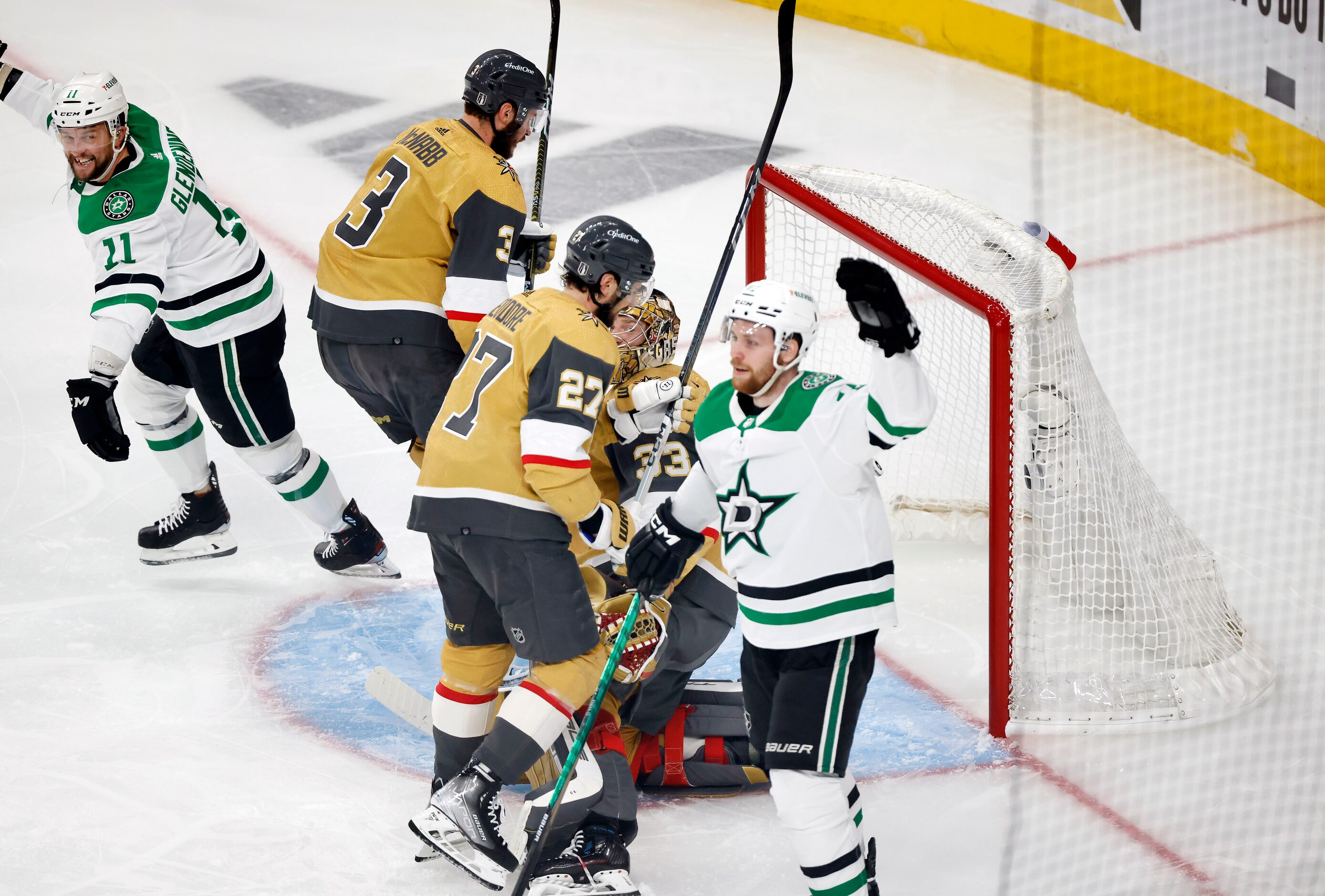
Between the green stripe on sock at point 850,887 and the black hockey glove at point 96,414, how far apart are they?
205cm

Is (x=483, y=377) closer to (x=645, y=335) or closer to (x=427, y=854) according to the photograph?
(x=645, y=335)

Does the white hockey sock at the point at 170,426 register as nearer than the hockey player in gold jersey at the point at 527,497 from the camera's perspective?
No

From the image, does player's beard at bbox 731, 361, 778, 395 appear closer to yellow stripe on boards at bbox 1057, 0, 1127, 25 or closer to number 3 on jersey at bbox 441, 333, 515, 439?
number 3 on jersey at bbox 441, 333, 515, 439

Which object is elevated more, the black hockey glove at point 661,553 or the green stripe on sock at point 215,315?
the black hockey glove at point 661,553

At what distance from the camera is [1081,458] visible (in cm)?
340

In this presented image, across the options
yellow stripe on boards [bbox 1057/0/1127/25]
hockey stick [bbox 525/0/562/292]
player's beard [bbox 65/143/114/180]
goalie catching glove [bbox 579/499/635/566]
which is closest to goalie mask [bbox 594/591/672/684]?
goalie catching glove [bbox 579/499/635/566]

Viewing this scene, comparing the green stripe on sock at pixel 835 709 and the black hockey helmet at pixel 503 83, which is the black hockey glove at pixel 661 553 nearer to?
the green stripe on sock at pixel 835 709

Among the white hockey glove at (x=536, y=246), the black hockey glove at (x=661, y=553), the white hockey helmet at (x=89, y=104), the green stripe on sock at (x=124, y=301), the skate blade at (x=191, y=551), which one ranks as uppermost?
the white hockey helmet at (x=89, y=104)

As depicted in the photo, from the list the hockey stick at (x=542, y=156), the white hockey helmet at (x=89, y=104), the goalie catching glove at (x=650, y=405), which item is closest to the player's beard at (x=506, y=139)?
the hockey stick at (x=542, y=156)

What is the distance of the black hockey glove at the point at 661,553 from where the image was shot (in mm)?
2723

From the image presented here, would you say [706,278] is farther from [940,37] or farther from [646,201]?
[940,37]

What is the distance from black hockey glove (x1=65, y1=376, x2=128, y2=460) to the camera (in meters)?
3.64

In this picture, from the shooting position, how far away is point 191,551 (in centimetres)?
421

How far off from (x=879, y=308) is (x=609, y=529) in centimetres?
86
